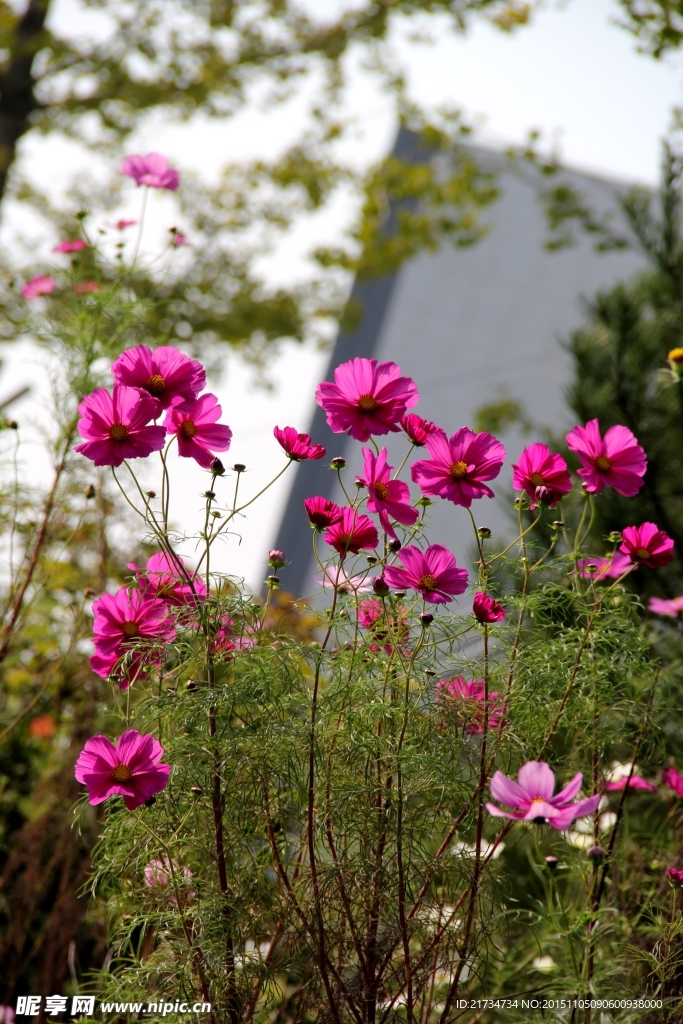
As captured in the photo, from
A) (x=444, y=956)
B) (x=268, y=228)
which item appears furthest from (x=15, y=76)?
(x=444, y=956)

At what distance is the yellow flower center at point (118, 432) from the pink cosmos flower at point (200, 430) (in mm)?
54

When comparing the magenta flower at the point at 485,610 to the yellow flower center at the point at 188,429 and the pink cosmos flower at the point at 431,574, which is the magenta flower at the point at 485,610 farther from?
the yellow flower center at the point at 188,429

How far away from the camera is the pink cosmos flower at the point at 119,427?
942mm

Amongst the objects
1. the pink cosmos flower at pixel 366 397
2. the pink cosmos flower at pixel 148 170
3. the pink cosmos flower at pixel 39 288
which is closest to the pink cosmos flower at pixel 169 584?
the pink cosmos flower at pixel 366 397

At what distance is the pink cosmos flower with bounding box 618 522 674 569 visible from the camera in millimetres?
1036

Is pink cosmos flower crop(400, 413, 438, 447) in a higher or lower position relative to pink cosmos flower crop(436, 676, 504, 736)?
higher

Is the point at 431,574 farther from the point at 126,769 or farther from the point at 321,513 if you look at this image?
the point at 126,769

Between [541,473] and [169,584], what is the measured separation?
1.38 ft

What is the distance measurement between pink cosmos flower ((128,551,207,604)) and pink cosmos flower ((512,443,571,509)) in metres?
0.36

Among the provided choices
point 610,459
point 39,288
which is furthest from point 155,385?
point 39,288

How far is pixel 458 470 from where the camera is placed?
39.5 inches

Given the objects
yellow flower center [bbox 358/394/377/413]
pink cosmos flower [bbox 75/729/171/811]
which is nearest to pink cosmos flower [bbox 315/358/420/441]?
yellow flower center [bbox 358/394/377/413]

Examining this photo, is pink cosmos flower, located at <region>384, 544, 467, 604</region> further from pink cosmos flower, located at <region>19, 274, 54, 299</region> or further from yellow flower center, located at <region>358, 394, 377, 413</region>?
pink cosmos flower, located at <region>19, 274, 54, 299</region>

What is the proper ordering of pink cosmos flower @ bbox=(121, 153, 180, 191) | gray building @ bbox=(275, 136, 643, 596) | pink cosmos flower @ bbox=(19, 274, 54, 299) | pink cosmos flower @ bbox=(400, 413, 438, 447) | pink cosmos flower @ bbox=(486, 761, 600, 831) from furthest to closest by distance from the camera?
gray building @ bbox=(275, 136, 643, 596), pink cosmos flower @ bbox=(19, 274, 54, 299), pink cosmos flower @ bbox=(121, 153, 180, 191), pink cosmos flower @ bbox=(400, 413, 438, 447), pink cosmos flower @ bbox=(486, 761, 600, 831)
